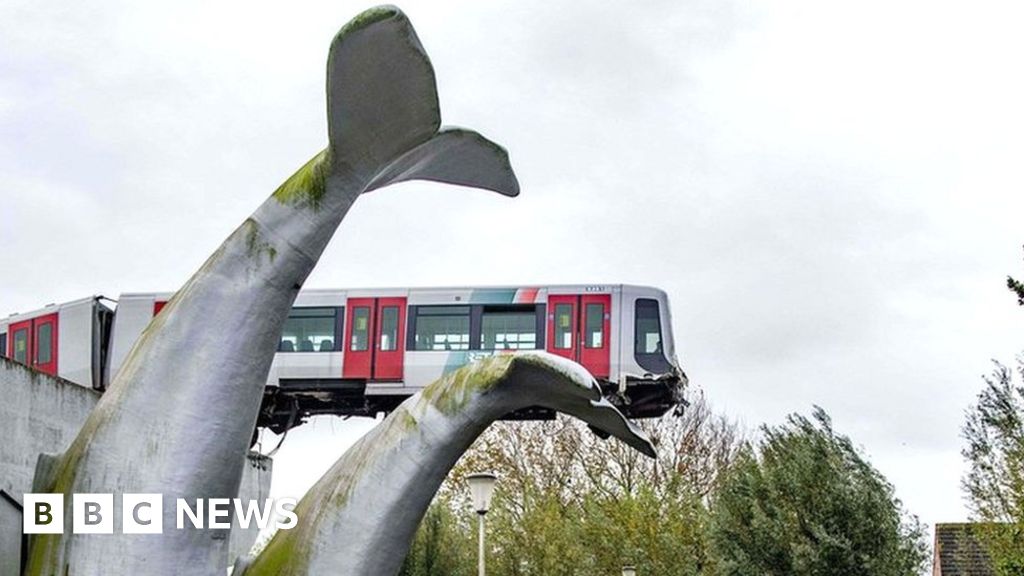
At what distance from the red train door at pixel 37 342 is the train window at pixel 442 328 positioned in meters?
6.69

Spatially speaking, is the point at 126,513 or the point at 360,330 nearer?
the point at 126,513

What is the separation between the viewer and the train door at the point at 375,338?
95.3 ft

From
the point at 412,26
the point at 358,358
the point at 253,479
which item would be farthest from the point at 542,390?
the point at 358,358

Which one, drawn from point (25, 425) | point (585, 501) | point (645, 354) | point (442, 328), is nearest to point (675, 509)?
point (585, 501)

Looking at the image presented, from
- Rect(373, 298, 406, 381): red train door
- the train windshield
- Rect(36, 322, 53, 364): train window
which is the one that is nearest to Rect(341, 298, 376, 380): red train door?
Rect(373, 298, 406, 381): red train door

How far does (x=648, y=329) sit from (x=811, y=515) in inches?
176

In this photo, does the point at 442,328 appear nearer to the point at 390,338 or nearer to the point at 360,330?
the point at 390,338

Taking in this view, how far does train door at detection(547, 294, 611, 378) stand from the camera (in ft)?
94.7

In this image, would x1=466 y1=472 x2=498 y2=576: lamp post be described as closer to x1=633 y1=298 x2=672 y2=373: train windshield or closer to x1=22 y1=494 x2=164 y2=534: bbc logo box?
x1=22 y1=494 x2=164 y2=534: bbc logo box

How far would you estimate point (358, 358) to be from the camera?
29.2 meters

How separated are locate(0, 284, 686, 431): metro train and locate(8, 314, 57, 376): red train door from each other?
0.11 ft

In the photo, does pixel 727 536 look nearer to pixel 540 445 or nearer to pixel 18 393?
pixel 540 445

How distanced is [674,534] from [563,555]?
270cm

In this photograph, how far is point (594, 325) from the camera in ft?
95.3
